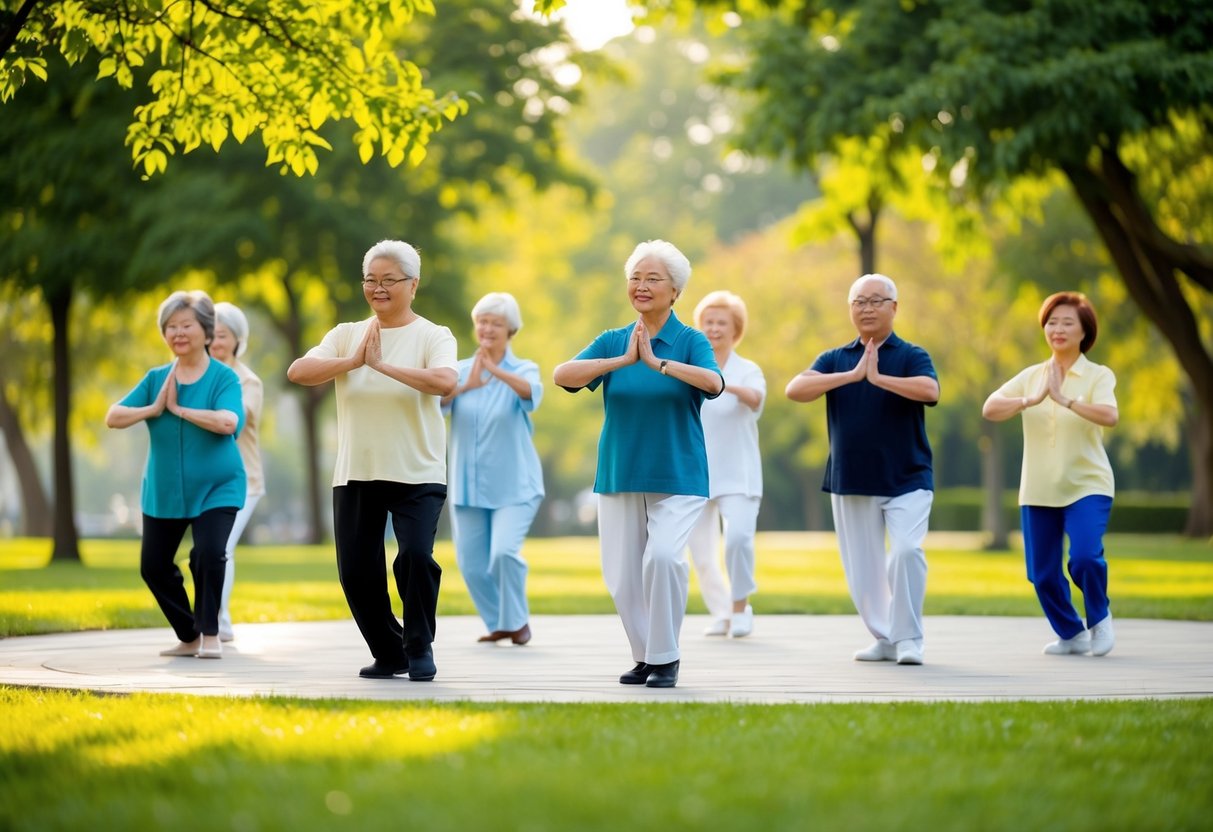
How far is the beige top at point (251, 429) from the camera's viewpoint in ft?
38.8

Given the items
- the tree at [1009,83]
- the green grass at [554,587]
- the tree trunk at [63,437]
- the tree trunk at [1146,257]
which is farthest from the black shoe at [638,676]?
the tree trunk at [63,437]

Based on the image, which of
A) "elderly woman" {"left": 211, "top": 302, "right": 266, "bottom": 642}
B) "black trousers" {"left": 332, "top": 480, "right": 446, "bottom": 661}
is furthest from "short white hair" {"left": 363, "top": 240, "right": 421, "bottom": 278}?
"elderly woman" {"left": 211, "top": 302, "right": 266, "bottom": 642}

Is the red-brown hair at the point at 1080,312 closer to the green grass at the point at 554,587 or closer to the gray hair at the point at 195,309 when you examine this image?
the green grass at the point at 554,587

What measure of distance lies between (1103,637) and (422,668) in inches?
178

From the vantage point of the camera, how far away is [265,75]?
33.9 ft

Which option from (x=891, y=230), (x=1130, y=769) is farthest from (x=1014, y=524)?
(x=1130, y=769)

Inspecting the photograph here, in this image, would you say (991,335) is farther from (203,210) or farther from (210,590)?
(210,590)

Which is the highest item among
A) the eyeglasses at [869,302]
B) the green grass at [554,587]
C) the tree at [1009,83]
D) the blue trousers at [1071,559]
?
the tree at [1009,83]

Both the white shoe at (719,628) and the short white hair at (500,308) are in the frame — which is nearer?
the short white hair at (500,308)

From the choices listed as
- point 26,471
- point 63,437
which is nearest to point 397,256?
point 63,437

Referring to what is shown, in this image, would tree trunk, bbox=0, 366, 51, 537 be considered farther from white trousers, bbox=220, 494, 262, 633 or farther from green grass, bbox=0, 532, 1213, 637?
white trousers, bbox=220, 494, 262, 633

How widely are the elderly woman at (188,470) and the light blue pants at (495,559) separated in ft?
6.03

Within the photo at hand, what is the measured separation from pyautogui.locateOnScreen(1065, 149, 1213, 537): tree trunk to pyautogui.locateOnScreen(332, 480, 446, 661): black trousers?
50.2 ft

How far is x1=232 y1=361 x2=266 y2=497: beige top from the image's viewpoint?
11.8 metres
